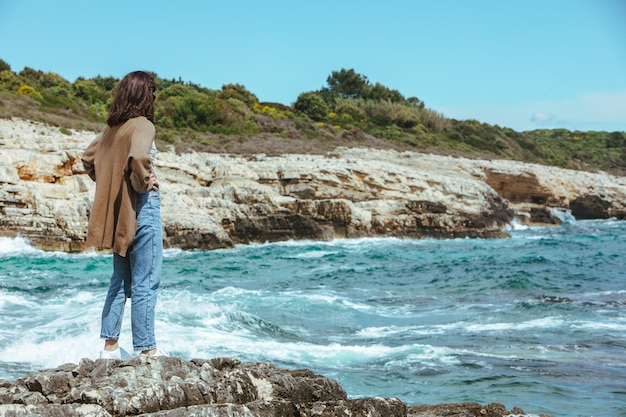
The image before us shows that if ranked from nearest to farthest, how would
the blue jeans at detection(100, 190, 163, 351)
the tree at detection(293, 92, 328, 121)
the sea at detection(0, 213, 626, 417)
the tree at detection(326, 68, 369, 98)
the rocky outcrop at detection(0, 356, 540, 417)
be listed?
1. the rocky outcrop at detection(0, 356, 540, 417)
2. the blue jeans at detection(100, 190, 163, 351)
3. the sea at detection(0, 213, 626, 417)
4. the tree at detection(293, 92, 328, 121)
5. the tree at detection(326, 68, 369, 98)

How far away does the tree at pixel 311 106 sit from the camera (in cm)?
5259

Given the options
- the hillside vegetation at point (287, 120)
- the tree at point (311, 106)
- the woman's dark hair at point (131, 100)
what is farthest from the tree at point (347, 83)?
the woman's dark hair at point (131, 100)

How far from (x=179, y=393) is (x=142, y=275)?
1326 millimetres

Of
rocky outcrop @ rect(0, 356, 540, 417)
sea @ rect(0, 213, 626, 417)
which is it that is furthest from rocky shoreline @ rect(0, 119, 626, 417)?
rocky outcrop @ rect(0, 356, 540, 417)

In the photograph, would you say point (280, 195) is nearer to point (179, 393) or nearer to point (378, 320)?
point (378, 320)

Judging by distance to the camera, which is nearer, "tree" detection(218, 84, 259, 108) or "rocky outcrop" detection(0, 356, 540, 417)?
"rocky outcrop" detection(0, 356, 540, 417)

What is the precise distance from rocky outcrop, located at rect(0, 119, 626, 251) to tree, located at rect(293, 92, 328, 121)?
18.4 metres

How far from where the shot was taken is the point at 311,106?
53125 millimetres

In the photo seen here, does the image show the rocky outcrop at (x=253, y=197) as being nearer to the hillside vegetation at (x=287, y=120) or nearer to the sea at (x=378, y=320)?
the sea at (x=378, y=320)

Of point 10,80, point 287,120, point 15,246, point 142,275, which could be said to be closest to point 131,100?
point 142,275

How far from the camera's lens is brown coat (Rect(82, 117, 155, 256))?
441cm

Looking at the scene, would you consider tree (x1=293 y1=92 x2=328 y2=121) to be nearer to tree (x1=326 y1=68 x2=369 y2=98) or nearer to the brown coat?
tree (x1=326 y1=68 x2=369 y2=98)

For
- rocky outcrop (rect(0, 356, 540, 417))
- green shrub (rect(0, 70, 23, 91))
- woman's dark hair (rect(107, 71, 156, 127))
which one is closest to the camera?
rocky outcrop (rect(0, 356, 540, 417))

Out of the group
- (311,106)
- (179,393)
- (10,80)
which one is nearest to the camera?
(179,393)
